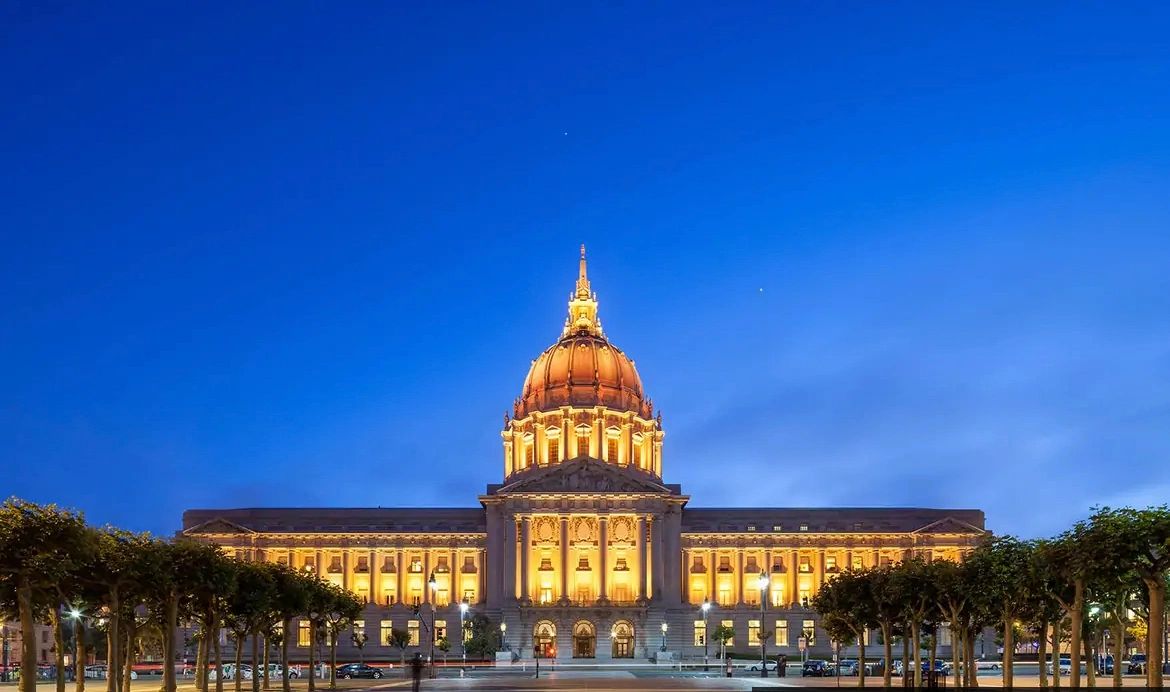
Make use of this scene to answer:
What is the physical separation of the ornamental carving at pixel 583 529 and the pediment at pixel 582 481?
4.00 metres

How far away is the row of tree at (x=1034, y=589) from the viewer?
49.3 metres

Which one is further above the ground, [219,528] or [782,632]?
[219,528]

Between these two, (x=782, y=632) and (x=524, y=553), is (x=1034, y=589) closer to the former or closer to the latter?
(x=524, y=553)

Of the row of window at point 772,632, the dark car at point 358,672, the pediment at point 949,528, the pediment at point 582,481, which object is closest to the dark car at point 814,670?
the dark car at point 358,672

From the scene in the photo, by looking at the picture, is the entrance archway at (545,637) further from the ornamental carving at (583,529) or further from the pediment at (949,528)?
the pediment at (949,528)

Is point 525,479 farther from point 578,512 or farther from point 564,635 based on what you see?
point 564,635

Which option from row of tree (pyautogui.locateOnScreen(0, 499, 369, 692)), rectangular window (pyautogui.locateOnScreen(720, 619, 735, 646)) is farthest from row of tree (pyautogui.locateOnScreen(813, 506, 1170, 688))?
rectangular window (pyautogui.locateOnScreen(720, 619, 735, 646))

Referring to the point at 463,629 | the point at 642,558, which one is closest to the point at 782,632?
the point at 642,558

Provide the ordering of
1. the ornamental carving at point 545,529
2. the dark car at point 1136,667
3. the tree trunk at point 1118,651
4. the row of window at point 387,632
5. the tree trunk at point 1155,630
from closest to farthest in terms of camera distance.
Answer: the tree trunk at point 1155,630, the tree trunk at point 1118,651, the dark car at point 1136,667, the row of window at point 387,632, the ornamental carving at point 545,529

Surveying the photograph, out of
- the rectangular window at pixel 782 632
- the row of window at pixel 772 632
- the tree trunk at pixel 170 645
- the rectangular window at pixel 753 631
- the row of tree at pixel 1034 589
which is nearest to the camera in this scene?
the row of tree at pixel 1034 589

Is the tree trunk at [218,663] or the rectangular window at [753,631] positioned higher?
the tree trunk at [218,663]

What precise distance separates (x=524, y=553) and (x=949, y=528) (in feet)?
188

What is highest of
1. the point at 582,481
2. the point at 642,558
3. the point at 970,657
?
the point at 582,481

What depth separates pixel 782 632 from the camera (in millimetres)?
183375
